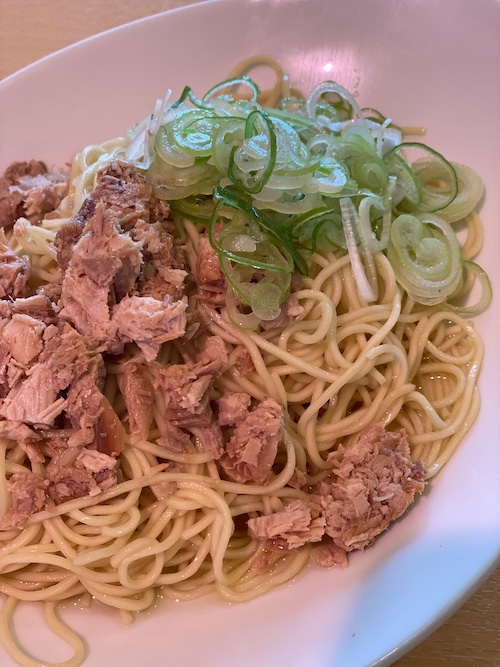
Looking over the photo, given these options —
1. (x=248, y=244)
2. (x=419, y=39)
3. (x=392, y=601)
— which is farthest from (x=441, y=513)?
(x=419, y=39)

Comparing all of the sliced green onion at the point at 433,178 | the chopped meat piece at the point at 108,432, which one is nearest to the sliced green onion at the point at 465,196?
the sliced green onion at the point at 433,178

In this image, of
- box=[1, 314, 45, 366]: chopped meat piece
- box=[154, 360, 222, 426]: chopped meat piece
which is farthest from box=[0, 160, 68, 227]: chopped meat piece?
box=[154, 360, 222, 426]: chopped meat piece

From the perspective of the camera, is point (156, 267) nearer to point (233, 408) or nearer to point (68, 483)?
point (233, 408)

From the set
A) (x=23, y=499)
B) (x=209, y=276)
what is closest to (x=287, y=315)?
(x=209, y=276)

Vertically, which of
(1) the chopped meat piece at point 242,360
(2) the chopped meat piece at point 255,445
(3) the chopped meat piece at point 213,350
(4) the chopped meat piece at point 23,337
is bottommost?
(2) the chopped meat piece at point 255,445

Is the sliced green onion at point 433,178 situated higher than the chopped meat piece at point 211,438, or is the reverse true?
the sliced green onion at point 433,178

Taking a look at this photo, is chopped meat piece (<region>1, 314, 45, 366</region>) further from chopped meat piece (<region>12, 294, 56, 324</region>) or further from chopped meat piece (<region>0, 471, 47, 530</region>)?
chopped meat piece (<region>0, 471, 47, 530</region>)

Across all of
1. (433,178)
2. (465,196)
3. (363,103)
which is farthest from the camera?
(363,103)

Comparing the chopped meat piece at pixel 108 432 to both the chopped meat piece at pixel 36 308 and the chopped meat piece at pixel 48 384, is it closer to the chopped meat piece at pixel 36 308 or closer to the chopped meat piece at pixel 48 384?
the chopped meat piece at pixel 48 384
